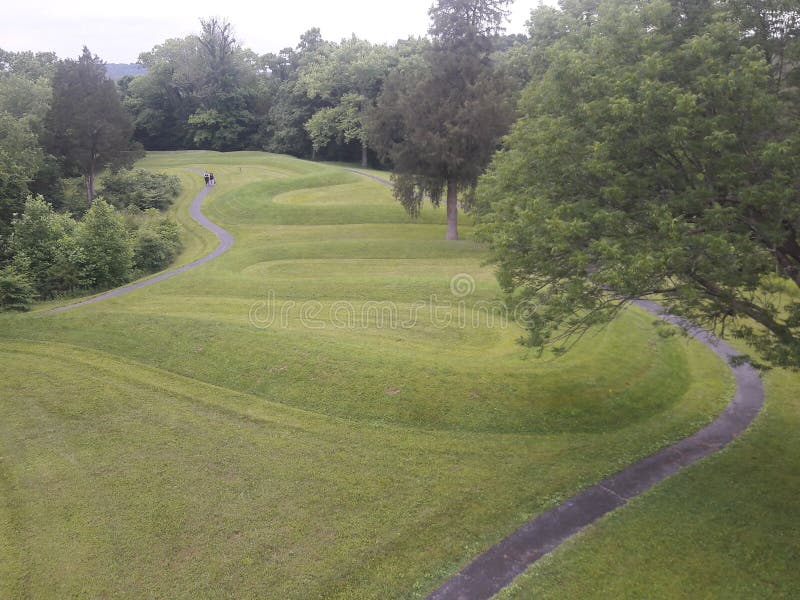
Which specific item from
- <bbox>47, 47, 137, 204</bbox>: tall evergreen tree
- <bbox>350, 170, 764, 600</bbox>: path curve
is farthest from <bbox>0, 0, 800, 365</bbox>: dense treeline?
<bbox>47, 47, 137, 204</bbox>: tall evergreen tree

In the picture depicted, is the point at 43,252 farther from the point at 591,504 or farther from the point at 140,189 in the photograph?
the point at 591,504

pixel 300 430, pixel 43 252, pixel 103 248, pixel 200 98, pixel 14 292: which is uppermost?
pixel 200 98

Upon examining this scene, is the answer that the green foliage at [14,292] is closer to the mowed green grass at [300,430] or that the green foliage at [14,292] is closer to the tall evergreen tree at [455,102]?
the mowed green grass at [300,430]

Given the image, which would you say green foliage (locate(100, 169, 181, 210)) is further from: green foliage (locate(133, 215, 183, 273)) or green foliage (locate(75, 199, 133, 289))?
green foliage (locate(75, 199, 133, 289))

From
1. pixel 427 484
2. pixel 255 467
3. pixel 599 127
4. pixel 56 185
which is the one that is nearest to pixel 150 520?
pixel 255 467

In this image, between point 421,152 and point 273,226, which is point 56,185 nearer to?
point 273,226

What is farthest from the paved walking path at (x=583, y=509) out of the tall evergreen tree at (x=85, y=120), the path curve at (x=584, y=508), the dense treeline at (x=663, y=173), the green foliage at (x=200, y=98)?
the green foliage at (x=200, y=98)

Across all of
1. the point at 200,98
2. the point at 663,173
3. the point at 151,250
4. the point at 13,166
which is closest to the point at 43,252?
the point at 151,250
